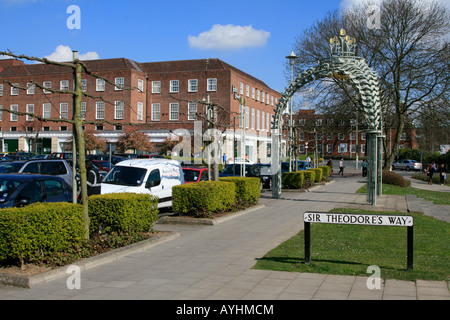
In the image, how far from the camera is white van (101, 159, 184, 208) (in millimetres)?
14344

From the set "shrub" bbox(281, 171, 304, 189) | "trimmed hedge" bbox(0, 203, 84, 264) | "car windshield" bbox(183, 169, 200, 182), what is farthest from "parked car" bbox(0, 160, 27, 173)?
"shrub" bbox(281, 171, 304, 189)

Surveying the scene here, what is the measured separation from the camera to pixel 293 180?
2497 cm

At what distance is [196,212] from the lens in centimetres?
1317

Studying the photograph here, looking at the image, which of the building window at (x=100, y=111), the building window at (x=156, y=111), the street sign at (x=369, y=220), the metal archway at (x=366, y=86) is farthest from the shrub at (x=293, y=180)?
the building window at (x=100, y=111)

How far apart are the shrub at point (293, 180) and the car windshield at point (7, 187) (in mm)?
16505

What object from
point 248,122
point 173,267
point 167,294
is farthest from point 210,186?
point 248,122

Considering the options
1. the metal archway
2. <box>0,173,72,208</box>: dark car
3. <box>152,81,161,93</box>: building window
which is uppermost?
<box>152,81,161,93</box>: building window

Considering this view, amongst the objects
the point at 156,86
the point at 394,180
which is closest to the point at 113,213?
the point at 394,180

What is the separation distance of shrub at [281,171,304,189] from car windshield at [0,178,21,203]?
54.2 ft

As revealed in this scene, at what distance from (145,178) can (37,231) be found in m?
7.61

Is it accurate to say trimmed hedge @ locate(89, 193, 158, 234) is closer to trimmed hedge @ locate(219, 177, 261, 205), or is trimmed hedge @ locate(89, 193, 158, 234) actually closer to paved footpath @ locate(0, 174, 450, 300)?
paved footpath @ locate(0, 174, 450, 300)

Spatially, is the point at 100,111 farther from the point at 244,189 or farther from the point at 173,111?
the point at 244,189

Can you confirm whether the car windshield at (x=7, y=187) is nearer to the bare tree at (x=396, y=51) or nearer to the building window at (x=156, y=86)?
the bare tree at (x=396, y=51)

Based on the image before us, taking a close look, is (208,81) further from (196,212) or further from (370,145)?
(196,212)
